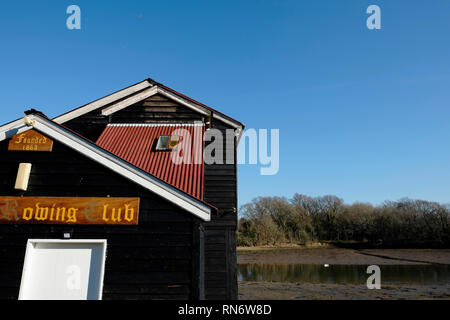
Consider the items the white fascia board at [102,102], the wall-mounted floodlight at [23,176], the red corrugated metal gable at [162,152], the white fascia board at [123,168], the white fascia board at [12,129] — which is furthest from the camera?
the white fascia board at [102,102]

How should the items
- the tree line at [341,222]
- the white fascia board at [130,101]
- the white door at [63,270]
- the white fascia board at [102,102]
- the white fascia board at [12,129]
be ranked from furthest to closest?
the tree line at [341,222] < the white fascia board at [130,101] < the white fascia board at [102,102] < the white fascia board at [12,129] < the white door at [63,270]

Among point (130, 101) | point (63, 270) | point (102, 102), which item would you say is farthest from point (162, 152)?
point (63, 270)

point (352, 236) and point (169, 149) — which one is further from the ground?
point (169, 149)

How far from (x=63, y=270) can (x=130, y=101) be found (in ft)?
24.3

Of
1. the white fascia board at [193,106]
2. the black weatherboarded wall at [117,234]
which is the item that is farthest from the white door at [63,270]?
the white fascia board at [193,106]

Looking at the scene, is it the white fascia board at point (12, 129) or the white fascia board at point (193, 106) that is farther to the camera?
the white fascia board at point (193, 106)

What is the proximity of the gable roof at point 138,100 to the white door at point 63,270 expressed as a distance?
6.65 meters

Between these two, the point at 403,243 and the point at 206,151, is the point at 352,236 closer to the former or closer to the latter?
the point at 403,243

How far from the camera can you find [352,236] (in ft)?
212

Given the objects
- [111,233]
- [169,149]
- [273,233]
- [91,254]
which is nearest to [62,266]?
[91,254]

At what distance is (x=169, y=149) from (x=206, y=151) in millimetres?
1573

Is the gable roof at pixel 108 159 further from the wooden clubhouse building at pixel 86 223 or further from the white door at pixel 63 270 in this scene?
the white door at pixel 63 270

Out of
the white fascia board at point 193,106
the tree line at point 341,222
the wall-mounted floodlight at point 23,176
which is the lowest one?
the tree line at point 341,222

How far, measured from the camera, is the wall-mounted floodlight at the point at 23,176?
250 inches
